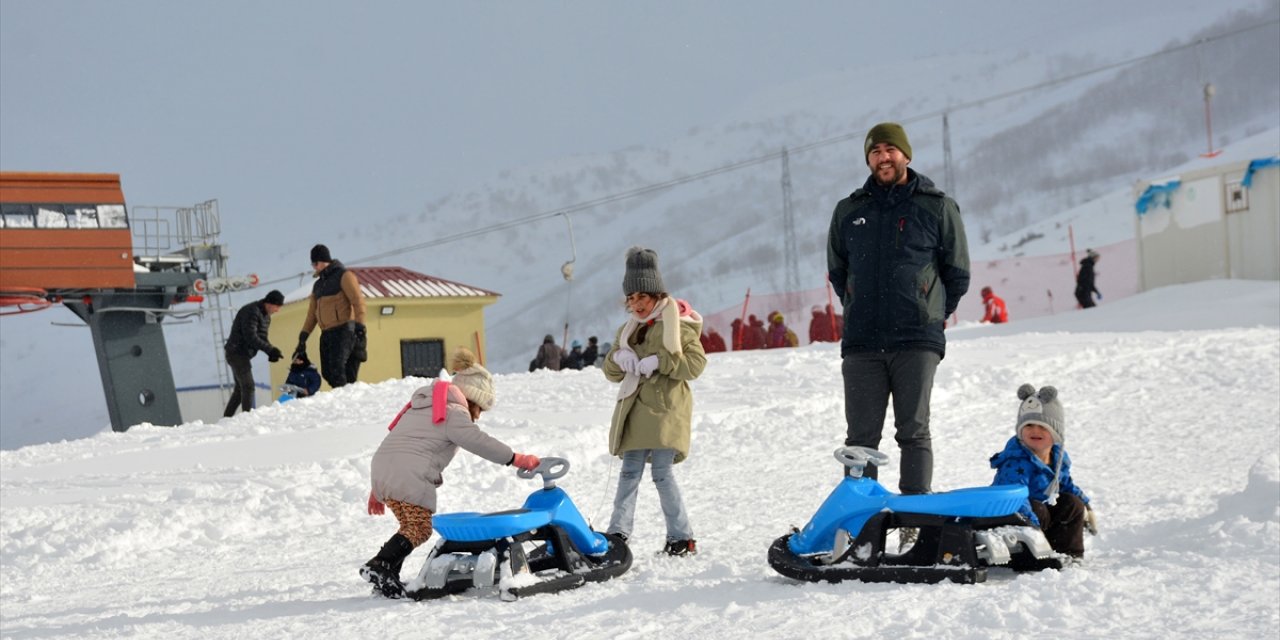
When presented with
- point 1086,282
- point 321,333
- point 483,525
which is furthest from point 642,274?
point 1086,282

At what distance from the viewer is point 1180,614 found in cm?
442

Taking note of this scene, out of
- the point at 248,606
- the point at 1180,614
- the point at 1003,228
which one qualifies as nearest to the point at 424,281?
the point at 248,606

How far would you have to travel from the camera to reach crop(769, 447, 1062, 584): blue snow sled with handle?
5066mm

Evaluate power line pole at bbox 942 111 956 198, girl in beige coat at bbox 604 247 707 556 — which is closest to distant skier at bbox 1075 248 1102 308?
power line pole at bbox 942 111 956 198

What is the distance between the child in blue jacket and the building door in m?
24.5

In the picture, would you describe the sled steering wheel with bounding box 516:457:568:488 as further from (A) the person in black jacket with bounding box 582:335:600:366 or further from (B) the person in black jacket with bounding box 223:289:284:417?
(A) the person in black jacket with bounding box 582:335:600:366

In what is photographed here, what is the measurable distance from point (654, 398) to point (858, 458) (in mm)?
1308

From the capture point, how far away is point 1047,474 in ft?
17.8

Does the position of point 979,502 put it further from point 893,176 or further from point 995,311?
point 995,311

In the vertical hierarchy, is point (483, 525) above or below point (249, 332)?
below

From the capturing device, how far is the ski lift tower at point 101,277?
25250 mm

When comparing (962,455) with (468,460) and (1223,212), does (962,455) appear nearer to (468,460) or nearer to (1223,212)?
(468,460)

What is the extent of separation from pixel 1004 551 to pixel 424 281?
26687 mm

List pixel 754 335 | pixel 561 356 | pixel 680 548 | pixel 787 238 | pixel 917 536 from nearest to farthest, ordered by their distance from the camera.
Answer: pixel 917 536
pixel 680 548
pixel 561 356
pixel 754 335
pixel 787 238
